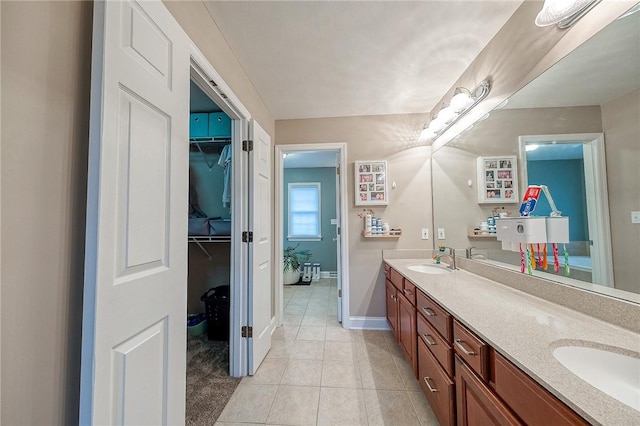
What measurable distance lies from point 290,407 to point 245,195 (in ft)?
4.93

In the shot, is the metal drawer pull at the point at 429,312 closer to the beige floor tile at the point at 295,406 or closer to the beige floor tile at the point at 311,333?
the beige floor tile at the point at 295,406

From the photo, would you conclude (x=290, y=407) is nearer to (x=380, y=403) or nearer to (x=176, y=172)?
(x=380, y=403)

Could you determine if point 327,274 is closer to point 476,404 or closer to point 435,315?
point 435,315

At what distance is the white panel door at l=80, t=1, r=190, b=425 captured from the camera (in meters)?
0.66

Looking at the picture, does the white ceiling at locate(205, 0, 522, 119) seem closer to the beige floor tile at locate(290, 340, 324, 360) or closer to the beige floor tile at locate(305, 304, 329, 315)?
the beige floor tile at locate(290, 340, 324, 360)

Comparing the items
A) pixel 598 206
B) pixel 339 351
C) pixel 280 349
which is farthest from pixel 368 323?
pixel 598 206

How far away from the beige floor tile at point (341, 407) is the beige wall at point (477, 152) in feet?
4.70

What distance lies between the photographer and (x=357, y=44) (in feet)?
5.54

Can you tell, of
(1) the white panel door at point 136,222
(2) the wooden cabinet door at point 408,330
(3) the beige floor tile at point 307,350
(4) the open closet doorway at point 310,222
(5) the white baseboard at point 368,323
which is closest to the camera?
(1) the white panel door at point 136,222

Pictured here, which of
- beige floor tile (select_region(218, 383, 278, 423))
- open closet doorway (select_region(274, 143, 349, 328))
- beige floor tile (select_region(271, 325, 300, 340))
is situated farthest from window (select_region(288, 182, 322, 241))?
beige floor tile (select_region(218, 383, 278, 423))

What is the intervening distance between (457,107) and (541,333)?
1759 mm

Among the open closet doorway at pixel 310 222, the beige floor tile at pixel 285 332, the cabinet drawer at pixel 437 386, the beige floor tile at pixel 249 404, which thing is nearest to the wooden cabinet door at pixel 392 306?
the cabinet drawer at pixel 437 386

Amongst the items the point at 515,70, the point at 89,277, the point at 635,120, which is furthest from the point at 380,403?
the point at 515,70

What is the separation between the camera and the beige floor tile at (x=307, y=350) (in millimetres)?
2111
